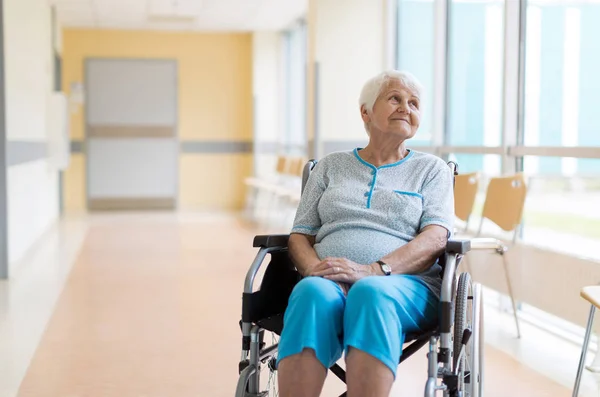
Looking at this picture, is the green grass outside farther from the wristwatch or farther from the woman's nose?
the wristwatch

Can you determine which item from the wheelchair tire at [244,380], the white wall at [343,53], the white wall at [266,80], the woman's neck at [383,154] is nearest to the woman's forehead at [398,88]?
the woman's neck at [383,154]

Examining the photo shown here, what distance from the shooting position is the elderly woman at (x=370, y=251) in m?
2.21

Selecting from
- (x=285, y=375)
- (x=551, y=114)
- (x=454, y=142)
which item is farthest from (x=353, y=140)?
(x=285, y=375)

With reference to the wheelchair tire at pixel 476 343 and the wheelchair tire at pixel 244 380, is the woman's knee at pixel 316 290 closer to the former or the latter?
the wheelchair tire at pixel 244 380

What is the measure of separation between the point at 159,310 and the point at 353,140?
150 inches

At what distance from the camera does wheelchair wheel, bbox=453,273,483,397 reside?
2.45 meters

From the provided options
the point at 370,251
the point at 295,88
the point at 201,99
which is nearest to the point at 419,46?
the point at 295,88

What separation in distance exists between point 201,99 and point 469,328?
11008 mm

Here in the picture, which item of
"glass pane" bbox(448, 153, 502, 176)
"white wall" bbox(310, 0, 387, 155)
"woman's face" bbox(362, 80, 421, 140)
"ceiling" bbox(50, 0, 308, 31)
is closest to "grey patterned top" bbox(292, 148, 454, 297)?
"woman's face" bbox(362, 80, 421, 140)

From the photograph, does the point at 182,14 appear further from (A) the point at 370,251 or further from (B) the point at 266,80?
(A) the point at 370,251

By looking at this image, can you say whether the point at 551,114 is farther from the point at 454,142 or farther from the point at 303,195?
the point at 303,195

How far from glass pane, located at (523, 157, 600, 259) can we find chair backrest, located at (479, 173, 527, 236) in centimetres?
33

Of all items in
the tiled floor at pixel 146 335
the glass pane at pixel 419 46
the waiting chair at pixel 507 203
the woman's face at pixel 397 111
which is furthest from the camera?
the glass pane at pixel 419 46

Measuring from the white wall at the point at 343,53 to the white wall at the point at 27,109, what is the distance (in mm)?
2738
